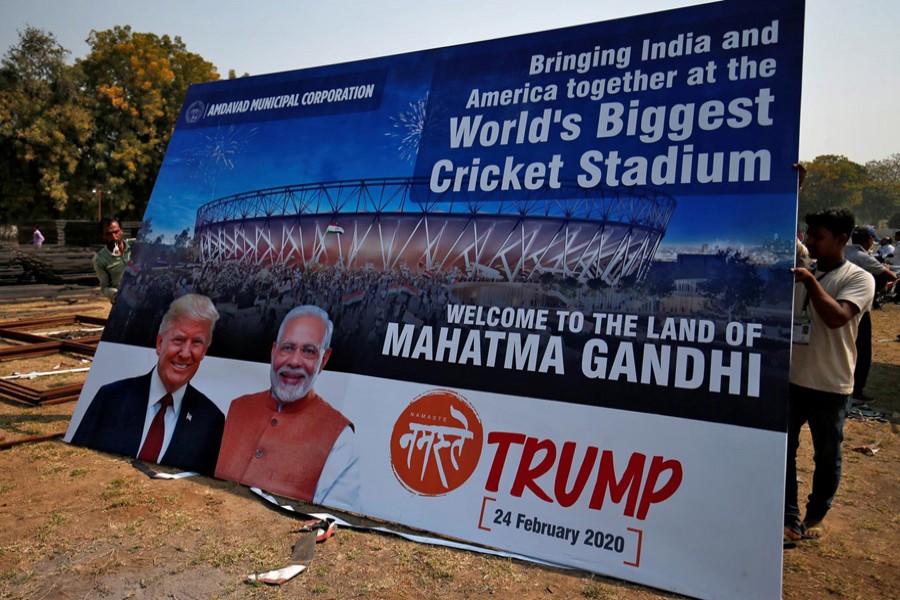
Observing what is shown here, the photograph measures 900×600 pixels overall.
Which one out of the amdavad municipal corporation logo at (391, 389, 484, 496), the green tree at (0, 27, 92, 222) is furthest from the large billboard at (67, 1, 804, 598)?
the green tree at (0, 27, 92, 222)

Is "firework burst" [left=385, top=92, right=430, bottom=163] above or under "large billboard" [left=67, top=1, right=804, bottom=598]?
above

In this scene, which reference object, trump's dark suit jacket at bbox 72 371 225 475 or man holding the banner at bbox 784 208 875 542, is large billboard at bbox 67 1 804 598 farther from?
man holding the banner at bbox 784 208 875 542

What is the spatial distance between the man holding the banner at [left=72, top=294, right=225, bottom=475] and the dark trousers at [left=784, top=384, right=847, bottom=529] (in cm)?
359

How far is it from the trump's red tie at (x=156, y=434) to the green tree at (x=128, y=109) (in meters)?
24.3

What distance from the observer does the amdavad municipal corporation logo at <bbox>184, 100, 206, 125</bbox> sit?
5336 millimetres

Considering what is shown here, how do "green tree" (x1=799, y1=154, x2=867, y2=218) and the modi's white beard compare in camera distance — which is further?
"green tree" (x1=799, y1=154, x2=867, y2=218)

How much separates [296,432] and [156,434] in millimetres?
1300

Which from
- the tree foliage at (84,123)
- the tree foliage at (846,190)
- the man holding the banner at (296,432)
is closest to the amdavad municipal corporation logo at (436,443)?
the man holding the banner at (296,432)

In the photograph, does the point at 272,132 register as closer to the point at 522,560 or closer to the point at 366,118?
the point at 366,118

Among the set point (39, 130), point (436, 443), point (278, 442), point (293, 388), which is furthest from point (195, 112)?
point (39, 130)

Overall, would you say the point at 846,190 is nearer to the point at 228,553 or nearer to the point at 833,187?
the point at 833,187

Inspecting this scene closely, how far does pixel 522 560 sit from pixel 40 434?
4.26m

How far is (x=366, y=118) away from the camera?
4.39 meters

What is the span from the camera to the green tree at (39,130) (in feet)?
76.8
